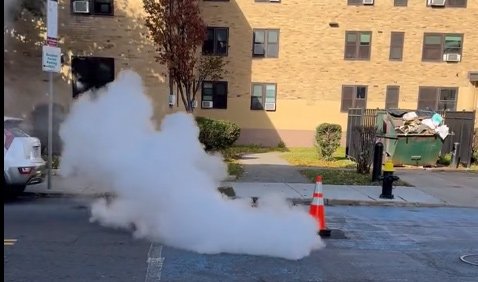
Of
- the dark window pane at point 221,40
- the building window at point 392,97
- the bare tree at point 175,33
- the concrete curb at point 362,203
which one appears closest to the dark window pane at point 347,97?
the building window at point 392,97

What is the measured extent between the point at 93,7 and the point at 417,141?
1151 cm

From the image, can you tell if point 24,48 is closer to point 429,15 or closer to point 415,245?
point 415,245

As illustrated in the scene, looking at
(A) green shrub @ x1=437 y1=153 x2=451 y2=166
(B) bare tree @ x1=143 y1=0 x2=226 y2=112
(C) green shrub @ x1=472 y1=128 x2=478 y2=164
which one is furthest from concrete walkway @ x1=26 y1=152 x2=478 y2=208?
(B) bare tree @ x1=143 y1=0 x2=226 y2=112

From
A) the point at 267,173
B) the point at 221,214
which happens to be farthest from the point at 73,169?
the point at 267,173

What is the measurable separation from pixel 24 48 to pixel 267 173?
7712 millimetres

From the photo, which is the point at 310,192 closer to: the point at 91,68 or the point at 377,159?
the point at 377,159

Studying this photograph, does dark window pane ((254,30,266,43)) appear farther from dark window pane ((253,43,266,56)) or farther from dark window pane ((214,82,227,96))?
dark window pane ((214,82,227,96))

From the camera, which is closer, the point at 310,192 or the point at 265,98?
the point at 310,192

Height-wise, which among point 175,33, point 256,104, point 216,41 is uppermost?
point 216,41

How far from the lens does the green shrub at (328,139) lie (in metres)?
15.7

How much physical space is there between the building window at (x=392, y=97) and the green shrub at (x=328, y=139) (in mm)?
7796

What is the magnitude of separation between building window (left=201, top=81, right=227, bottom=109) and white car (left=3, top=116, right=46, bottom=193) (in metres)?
14.2

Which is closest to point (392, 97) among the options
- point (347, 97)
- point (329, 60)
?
point (347, 97)

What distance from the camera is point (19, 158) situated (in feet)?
26.6
